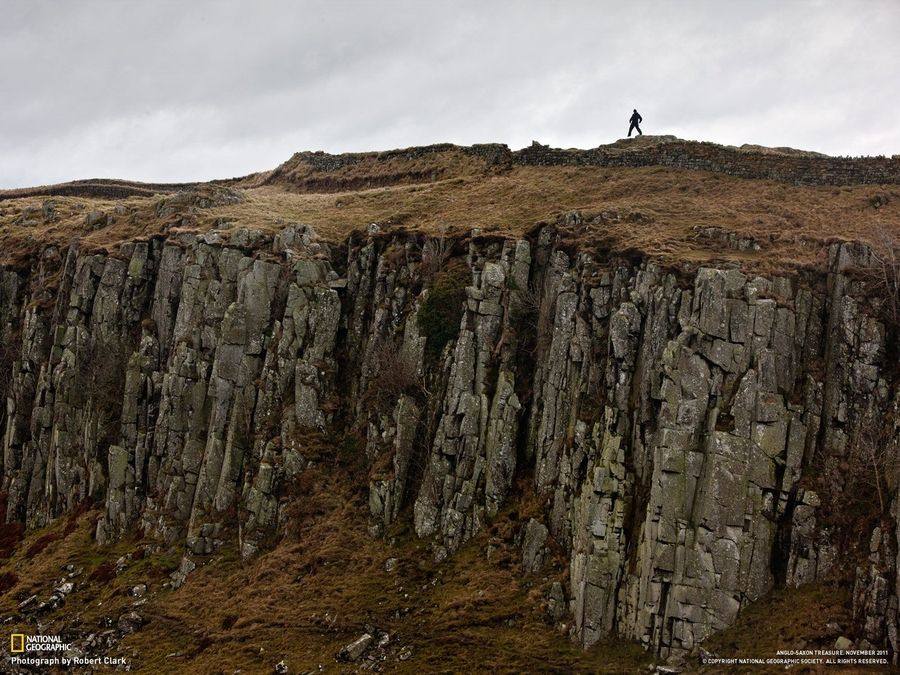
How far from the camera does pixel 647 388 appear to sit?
32.7 meters

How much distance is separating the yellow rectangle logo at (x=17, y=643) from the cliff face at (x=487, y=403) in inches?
305

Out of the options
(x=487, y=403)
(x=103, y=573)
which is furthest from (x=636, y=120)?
(x=103, y=573)

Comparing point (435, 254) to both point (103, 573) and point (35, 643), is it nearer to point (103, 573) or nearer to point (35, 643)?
point (103, 573)

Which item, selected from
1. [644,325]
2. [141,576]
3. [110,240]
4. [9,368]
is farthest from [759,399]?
[9,368]

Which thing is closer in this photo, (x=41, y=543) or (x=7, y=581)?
(x=7, y=581)

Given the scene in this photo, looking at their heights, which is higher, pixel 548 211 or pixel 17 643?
pixel 548 211

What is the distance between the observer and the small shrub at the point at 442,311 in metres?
41.2

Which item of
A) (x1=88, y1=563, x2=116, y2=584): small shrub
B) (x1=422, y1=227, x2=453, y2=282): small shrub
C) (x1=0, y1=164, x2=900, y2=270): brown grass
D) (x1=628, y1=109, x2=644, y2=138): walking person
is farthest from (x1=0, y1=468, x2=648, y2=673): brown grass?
(x1=628, y1=109, x2=644, y2=138): walking person

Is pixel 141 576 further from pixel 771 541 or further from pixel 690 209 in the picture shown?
pixel 690 209

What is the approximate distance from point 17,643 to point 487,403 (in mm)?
26546

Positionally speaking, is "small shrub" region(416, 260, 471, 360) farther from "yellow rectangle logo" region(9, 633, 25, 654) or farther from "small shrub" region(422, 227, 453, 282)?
"yellow rectangle logo" region(9, 633, 25, 654)

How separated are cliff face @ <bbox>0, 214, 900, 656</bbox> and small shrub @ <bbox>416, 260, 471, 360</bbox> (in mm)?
121

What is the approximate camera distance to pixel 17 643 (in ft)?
119

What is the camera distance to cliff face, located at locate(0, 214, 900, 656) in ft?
97.7
